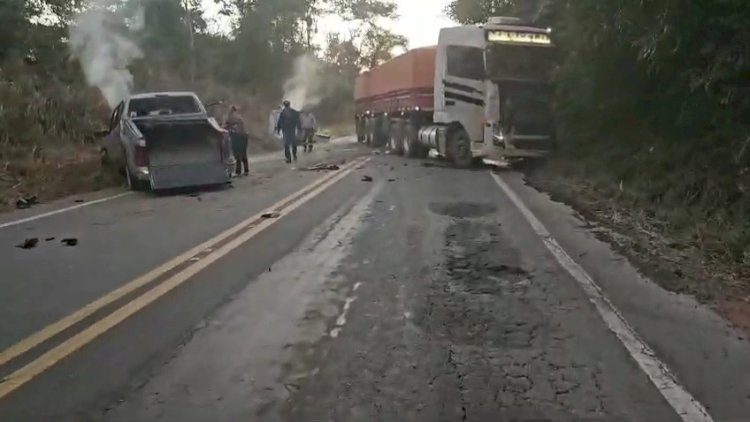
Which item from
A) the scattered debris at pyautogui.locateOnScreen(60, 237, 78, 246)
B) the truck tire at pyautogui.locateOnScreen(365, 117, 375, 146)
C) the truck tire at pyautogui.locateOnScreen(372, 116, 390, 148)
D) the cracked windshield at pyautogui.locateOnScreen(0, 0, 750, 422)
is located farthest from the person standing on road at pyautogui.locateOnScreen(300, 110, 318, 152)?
the scattered debris at pyautogui.locateOnScreen(60, 237, 78, 246)

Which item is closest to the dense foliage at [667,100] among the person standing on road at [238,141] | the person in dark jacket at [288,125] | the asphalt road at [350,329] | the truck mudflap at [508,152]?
the truck mudflap at [508,152]

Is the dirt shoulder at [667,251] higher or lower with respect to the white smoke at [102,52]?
lower

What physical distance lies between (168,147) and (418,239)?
753 centimetres

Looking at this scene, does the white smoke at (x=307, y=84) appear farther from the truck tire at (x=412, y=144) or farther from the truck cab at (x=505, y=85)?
the truck cab at (x=505, y=85)

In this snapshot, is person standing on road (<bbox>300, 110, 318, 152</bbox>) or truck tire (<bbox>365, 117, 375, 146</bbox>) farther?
truck tire (<bbox>365, 117, 375, 146</bbox>)

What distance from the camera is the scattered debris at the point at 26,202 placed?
14.0 metres

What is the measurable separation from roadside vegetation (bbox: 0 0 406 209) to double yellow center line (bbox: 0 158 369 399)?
609 centimetres

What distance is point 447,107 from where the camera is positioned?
867 inches

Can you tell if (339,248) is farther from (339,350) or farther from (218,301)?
(339,350)

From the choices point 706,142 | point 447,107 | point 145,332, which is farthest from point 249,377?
point 447,107

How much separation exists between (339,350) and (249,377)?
710 mm

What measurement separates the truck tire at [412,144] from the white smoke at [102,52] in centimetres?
882

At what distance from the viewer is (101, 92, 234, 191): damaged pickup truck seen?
50.3 feet

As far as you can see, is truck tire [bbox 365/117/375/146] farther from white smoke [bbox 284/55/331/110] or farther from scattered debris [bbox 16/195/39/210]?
scattered debris [bbox 16/195/39/210]
